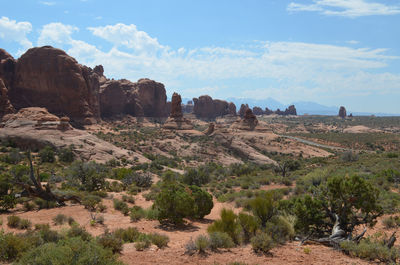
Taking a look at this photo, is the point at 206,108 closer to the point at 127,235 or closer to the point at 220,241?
the point at 127,235

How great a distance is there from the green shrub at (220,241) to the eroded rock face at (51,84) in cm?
5064

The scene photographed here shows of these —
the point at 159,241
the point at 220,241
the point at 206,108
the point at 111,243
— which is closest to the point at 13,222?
the point at 111,243

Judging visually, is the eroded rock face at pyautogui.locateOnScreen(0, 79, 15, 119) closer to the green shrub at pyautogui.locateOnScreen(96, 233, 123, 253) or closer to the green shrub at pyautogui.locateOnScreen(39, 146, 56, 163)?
the green shrub at pyautogui.locateOnScreen(39, 146, 56, 163)

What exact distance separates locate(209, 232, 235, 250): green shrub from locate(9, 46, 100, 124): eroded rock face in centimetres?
5064

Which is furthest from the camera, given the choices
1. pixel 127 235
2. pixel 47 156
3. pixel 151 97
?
pixel 151 97

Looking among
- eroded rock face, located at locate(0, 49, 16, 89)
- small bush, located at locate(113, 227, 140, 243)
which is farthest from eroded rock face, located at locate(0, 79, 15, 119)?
small bush, located at locate(113, 227, 140, 243)

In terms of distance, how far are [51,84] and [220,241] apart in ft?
177

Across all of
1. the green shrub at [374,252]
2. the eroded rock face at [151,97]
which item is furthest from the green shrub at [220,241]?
the eroded rock face at [151,97]

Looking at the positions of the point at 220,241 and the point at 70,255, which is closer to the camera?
the point at 70,255

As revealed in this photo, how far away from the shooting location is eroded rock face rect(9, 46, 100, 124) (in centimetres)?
4972

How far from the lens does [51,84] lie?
51.0 m

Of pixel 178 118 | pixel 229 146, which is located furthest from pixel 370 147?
pixel 178 118

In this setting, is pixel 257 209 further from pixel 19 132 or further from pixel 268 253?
pixel 19 132

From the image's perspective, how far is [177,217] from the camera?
42.5 ft
